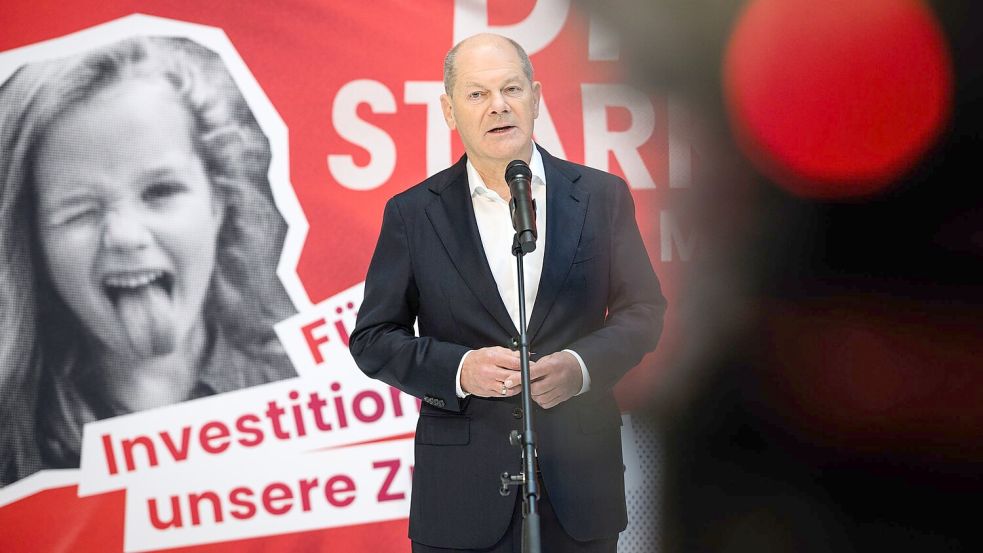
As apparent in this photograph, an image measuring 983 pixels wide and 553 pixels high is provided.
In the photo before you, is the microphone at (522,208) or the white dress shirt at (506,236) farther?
the white dress shirt at (506,236)

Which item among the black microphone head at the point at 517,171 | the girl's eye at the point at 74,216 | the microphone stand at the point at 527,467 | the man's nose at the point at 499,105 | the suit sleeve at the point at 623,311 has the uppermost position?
the man's nose at the point at 499,105

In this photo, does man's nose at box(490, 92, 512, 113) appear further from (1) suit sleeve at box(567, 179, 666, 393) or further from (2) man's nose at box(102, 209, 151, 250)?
(2) man's nose at box(102, 209, 151, 250)

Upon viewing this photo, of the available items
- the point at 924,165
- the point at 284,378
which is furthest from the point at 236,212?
the point at 924,165

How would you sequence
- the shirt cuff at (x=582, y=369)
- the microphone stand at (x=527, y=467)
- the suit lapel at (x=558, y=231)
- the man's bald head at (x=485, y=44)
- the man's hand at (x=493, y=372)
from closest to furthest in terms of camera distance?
the microphone stand at (x=527, y=467) → the man's hand at (x=493, y=372) → the shirt cuff at (x=582, y=369) → the suit lapel at (x=558, y=231) → the man's bald head at (x=485, y=44)

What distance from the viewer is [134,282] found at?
290cm

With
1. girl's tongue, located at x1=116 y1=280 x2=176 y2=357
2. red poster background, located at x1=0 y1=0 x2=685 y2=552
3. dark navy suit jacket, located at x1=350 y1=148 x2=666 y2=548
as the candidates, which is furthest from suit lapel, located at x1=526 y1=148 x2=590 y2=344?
girl's tongue, located at x1=116 y1=280 x2=176 y2=357

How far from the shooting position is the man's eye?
2.92 m

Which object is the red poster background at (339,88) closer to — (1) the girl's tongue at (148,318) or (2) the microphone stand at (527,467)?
(1) the girl's tongue at (148,318)

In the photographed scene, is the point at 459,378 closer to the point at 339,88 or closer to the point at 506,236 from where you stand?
the point at 506,236

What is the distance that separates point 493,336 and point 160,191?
1691 millimetres

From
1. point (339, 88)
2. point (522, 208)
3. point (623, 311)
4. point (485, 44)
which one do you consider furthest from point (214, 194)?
point (522, 208)

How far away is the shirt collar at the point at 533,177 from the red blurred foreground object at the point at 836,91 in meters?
1.51

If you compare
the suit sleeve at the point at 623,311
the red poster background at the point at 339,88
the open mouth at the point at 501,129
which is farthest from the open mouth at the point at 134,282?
the suit sleeve at the point at 623,311

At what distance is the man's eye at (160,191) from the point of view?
9.57ft
